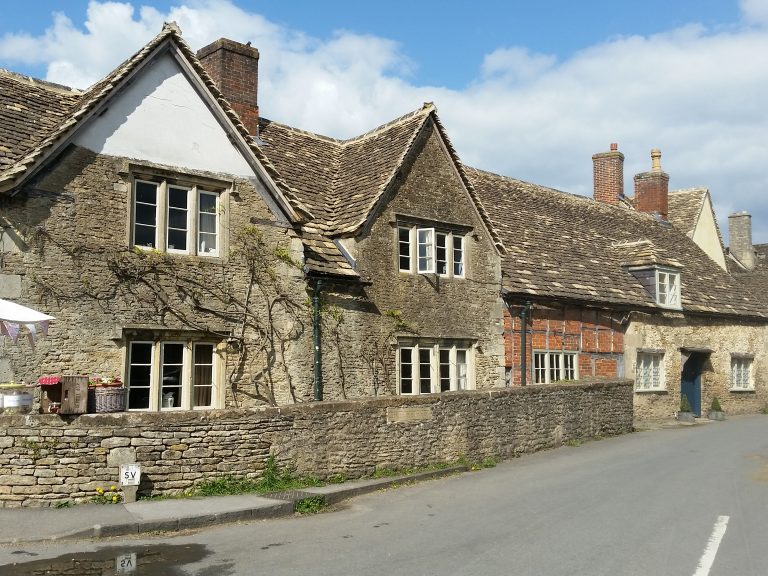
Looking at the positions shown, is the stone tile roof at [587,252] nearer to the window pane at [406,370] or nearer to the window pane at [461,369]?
the window pane at [461,369]

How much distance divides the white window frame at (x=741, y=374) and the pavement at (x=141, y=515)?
2265 centimetres

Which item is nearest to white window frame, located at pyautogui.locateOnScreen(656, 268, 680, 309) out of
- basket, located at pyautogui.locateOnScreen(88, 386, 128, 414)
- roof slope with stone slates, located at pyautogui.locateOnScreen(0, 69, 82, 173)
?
roof slope with stone slates, located at pyautogui.locateOnScreen(0, 69, 82, 173)

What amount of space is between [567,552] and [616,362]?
17412 mm

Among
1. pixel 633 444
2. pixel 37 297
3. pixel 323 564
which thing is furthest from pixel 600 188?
pixel 323 564

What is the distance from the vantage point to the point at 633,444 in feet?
62.4

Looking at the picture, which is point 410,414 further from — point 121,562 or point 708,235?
point 708,235

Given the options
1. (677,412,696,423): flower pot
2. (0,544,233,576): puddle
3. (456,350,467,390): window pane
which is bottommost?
(0,544,233,576): puddle

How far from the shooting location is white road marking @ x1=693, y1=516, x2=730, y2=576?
782cm

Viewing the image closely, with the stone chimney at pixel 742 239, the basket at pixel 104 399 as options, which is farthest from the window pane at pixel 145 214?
the stone chimney at pixel 742 239

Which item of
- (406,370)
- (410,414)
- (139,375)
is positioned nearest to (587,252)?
(406,370)

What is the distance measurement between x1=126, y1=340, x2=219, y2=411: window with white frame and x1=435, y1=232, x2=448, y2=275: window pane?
664 centimetres

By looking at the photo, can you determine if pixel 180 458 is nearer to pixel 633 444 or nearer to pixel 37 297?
pixel 37 297

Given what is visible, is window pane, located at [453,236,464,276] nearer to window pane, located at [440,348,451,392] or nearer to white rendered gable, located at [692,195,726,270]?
window pane, located at [440,348,451,392]

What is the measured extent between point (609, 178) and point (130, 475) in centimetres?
2890
